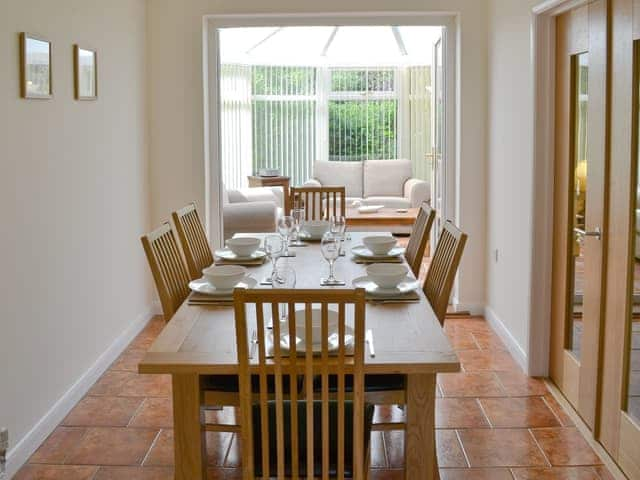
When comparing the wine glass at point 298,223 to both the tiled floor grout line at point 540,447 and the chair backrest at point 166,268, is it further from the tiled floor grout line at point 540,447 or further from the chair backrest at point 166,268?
the tiled floor grout line at point 540,447

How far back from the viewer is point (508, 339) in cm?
504

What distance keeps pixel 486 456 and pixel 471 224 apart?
8.39 feet

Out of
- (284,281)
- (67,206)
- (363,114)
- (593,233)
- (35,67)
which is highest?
(363,114)

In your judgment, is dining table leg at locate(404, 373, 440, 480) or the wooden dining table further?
dining table leg at locate(404, 373, 440, 480)

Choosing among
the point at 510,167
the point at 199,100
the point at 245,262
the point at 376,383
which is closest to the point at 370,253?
the point at 245,262

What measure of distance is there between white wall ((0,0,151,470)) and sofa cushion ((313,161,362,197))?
4.85 metres

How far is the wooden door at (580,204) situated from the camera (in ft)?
11.6

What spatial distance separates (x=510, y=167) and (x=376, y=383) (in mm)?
2500

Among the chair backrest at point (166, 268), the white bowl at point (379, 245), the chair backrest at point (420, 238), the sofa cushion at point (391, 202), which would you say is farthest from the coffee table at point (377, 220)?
the chair backrest at point (166, 268)

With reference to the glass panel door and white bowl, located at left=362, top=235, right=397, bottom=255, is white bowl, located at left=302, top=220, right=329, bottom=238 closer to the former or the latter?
white bowl, located at left=362, top=235, right=397, bottom=255

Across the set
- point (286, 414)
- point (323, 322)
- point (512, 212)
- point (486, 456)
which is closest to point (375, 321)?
point (286, 414)

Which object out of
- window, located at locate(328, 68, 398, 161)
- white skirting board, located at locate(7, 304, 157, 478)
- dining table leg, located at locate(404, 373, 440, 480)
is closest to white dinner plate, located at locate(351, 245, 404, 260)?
dining table leg, located at locate(404, 373, 440, 480)

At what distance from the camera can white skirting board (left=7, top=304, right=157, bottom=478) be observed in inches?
132

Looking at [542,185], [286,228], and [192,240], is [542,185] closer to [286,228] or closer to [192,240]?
[286,228]
